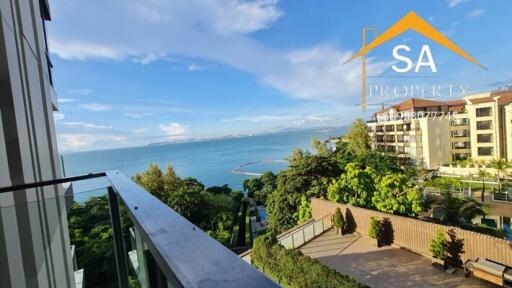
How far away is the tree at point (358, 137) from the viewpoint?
92.8ft

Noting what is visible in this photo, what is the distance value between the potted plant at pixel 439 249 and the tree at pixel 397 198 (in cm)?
196

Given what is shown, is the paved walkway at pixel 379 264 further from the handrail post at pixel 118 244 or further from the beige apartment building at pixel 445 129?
the beige apartment building at pixel 445 129

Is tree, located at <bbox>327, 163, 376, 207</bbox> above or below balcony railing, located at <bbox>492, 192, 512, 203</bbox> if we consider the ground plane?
above

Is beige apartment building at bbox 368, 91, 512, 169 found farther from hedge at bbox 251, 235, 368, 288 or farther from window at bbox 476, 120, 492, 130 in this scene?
hedge at bbox 251, 235, 368, 288

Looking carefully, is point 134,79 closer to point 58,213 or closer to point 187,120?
point 187,120

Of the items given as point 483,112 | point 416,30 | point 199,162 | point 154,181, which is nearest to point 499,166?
point 483,112

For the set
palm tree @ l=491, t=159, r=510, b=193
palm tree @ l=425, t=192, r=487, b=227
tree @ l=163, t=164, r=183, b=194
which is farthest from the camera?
palm tree @ l=491, t=159, r=510, b=193

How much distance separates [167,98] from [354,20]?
44.3m

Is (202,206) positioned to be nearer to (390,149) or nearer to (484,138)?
(390,149)

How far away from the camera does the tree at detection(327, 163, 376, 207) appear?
1148cm

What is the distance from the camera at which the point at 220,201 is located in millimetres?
15531

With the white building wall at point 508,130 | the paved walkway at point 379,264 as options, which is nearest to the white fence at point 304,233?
the paved walkway at point 379,264

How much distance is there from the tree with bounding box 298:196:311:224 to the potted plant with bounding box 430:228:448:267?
16.1ft

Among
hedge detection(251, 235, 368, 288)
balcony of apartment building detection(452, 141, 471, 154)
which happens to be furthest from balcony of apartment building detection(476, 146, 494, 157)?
hedge detection(251, 235, 368, 288)
